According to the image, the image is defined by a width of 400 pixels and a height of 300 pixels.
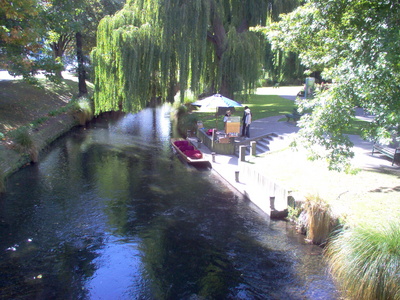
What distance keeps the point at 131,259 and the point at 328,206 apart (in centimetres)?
527

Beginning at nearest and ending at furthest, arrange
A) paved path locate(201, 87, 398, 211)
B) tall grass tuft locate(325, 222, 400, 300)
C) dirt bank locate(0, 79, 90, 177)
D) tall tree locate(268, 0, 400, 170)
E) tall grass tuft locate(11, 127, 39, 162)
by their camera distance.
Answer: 1. tall grass tuft locate(325, 222, 400, 300)
2. tall tree locate(268, 0, 400, 170)
3. paved path locate(201, 87, 398, 211)
4. dirt bank locate(0, 79, 90, 177)
5. tall grass tuft locate(11, 127, 39, 162)

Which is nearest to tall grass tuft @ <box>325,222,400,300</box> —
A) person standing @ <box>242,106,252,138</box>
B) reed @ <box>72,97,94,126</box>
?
person standing @ <box>242,106,252,138</box>

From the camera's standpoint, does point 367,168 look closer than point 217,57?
Yes

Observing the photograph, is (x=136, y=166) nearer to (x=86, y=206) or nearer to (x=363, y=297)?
(x=86, y=206)

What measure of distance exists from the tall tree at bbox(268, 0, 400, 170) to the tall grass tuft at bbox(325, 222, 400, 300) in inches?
65.9

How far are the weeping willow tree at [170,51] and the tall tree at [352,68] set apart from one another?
11735mm

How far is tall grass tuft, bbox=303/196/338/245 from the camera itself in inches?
360

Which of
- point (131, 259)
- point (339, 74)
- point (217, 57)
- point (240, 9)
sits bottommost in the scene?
point (131, 259)

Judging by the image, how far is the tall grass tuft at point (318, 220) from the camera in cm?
913

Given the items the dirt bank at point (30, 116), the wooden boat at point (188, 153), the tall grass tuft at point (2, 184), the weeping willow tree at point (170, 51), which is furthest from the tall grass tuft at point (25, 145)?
the wooden boat at point (188, 153)

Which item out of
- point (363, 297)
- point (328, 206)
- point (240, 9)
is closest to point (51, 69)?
point (240, 9)

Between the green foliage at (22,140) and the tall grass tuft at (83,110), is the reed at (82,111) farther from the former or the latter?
the green foliage at (22,140)

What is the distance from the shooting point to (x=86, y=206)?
474 inches

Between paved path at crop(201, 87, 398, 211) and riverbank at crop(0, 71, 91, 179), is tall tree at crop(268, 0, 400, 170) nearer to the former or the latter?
paved path at crop(201, 87, 398, 211)
